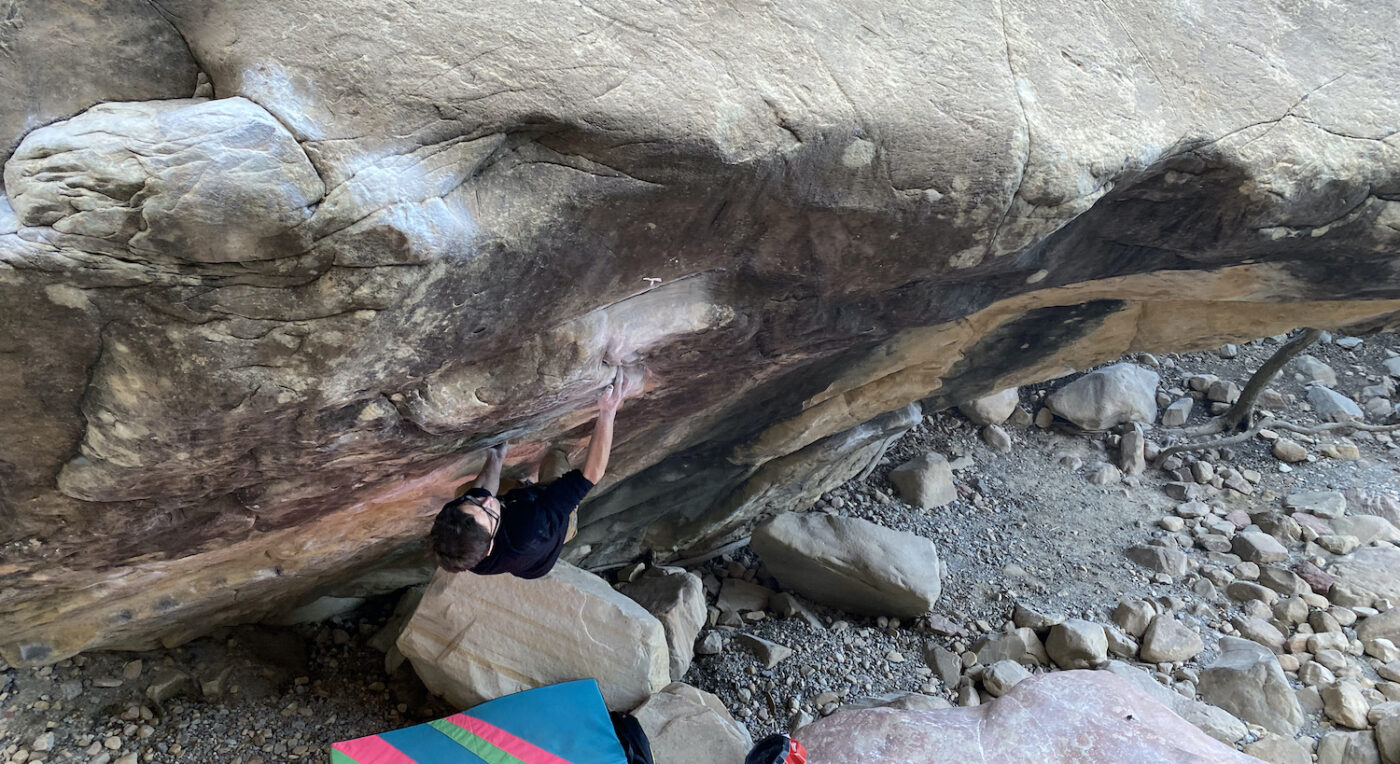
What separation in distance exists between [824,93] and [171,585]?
2.91m

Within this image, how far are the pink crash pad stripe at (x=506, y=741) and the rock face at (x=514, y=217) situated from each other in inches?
33.0

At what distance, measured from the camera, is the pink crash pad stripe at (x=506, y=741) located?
125 inches

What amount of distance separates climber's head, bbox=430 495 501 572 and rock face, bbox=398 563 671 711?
114cm

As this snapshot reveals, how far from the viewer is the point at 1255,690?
380 cm

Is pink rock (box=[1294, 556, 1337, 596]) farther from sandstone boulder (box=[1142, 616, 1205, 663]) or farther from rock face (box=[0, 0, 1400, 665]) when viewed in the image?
rock face (box=[0, 0, 1400, 665])

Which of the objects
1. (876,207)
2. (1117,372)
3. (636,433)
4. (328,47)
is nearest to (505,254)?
(328,47)

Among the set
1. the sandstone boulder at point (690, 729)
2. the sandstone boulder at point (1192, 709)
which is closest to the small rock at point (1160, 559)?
the sandstone boulder at point (1192, 709)

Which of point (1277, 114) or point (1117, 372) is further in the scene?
point (1117, 372)

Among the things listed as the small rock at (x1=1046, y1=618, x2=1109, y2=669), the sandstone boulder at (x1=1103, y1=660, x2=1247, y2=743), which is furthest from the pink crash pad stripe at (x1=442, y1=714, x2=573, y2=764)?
the small rock at (x1=1046, y1=618, x2=1109, y2=669)

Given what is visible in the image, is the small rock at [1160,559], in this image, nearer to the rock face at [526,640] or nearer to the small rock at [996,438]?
the small rock at [996,438]

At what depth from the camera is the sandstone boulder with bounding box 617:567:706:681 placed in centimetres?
396

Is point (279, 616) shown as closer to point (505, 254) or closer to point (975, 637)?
point (505, 254)

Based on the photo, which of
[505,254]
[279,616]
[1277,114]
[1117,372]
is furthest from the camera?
[1117,372]

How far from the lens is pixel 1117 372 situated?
618 cm
